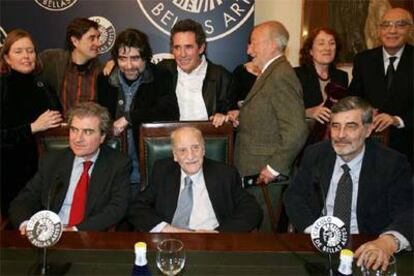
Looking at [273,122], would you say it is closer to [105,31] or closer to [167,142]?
[167,142]

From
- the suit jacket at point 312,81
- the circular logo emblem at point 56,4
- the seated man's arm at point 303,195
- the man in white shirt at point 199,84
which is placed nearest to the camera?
the seated man's arm at point 303,195

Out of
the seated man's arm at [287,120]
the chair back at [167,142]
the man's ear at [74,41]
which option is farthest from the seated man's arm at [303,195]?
the man's ear at [74,41]

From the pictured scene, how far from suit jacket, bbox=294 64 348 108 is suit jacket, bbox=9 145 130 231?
1397mm

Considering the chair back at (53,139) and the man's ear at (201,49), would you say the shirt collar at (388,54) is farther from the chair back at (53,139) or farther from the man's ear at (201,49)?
the chair back at (53,139)

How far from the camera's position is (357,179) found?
2225 mm

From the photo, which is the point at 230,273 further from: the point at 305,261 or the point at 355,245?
the point at 355,245

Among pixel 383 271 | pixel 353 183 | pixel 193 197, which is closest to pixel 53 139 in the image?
pixel 193 197

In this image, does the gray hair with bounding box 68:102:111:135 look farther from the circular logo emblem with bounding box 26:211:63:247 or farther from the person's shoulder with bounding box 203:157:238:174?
the circular logo emblem with bounding box 26:211:63:247

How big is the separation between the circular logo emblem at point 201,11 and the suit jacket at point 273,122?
1.46 m

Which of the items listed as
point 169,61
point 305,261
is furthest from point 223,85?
point 305,261

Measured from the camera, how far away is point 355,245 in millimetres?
1795

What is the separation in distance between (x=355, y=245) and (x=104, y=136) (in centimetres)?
129

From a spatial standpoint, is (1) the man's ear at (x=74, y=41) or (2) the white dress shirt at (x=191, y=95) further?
(1) the man's ear at (x=74, y=41)

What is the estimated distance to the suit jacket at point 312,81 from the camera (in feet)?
10.9
